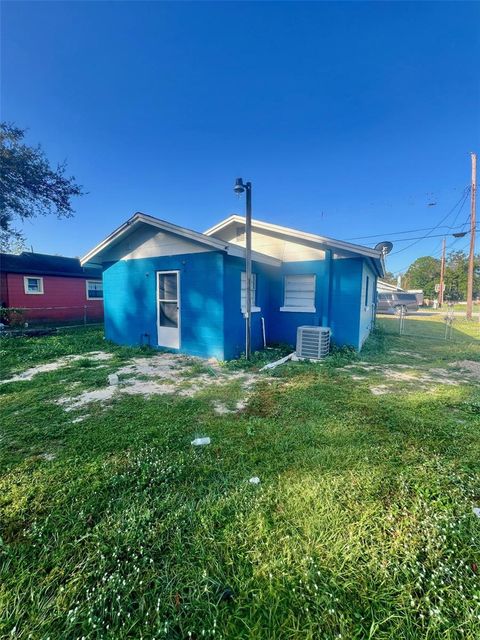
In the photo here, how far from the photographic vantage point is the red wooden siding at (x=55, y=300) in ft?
42.2

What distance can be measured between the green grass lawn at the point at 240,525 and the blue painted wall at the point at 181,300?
3383mm

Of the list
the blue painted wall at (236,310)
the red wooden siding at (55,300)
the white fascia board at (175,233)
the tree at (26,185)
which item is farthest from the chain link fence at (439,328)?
the tree at (26,185)

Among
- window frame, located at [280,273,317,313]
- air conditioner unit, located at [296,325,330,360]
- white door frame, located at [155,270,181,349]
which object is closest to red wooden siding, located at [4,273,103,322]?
white door frame, located at [155,270,181,349]

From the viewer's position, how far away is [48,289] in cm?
1390

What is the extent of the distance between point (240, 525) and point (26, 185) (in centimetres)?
1694

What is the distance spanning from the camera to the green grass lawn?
127 cm

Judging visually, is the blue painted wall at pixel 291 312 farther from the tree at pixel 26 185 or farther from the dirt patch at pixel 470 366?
the tree at pixel 26 185

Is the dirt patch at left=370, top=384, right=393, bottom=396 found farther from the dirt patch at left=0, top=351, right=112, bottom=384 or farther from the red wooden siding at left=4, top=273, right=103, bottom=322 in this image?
the red wooden siding at left=4, top=273, right=103, bottom=322

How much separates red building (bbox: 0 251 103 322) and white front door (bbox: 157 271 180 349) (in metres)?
7.67

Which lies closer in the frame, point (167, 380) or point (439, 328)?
point (167, 380)

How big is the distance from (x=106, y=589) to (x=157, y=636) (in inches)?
14.6

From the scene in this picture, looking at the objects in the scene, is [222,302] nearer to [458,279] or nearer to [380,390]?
[380,390]

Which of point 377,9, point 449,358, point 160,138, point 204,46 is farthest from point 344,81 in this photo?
point 449,358

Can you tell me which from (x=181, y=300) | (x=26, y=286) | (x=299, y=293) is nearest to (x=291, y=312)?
(x=299, y=293)
